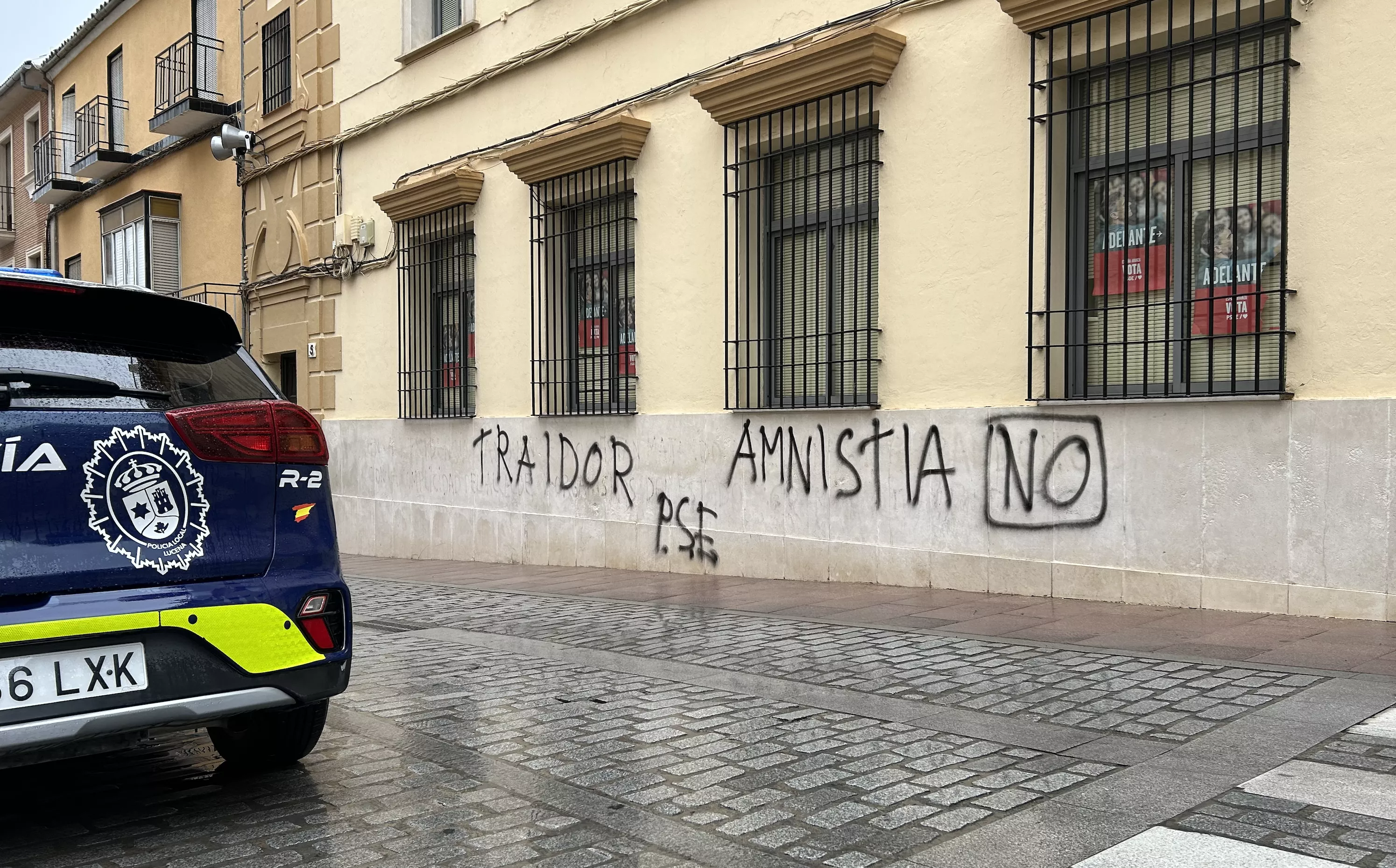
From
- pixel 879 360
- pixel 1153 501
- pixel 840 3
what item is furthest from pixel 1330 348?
pixel 840 3

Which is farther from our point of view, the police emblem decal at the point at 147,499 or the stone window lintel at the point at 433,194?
the stone window lintel at the point at 433,194

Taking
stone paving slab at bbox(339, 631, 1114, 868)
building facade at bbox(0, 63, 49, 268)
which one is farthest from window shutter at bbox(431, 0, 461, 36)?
building facade at bbox(0, 63, 49, 268)

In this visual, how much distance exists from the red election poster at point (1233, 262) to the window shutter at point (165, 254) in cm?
1608

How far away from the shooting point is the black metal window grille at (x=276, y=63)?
15.6 metres

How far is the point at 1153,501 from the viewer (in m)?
6.92

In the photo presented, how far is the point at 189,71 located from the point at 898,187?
13641 millimetres

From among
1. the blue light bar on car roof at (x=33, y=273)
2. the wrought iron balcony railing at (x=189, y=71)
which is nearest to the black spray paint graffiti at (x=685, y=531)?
the blue light bar on car roof at (x=33, y=273)

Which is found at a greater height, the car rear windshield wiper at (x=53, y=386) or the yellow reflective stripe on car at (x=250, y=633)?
the car rear windshield wiper at (x=53, y=386)

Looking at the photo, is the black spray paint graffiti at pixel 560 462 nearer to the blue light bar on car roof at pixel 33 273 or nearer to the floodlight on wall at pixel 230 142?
the floodlight on wall at pixel 230 142

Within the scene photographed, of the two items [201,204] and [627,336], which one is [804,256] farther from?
[201,204]

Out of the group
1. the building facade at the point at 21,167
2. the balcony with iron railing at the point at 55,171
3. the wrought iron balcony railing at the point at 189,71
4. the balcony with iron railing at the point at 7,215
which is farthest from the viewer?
the balcony with iron railing at the point at 7,215

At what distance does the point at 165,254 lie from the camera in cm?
1858

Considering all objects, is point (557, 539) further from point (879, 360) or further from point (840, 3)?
point (840, 3)

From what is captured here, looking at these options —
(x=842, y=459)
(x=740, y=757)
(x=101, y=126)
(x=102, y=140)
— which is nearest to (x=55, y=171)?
(x=101, y=126)
